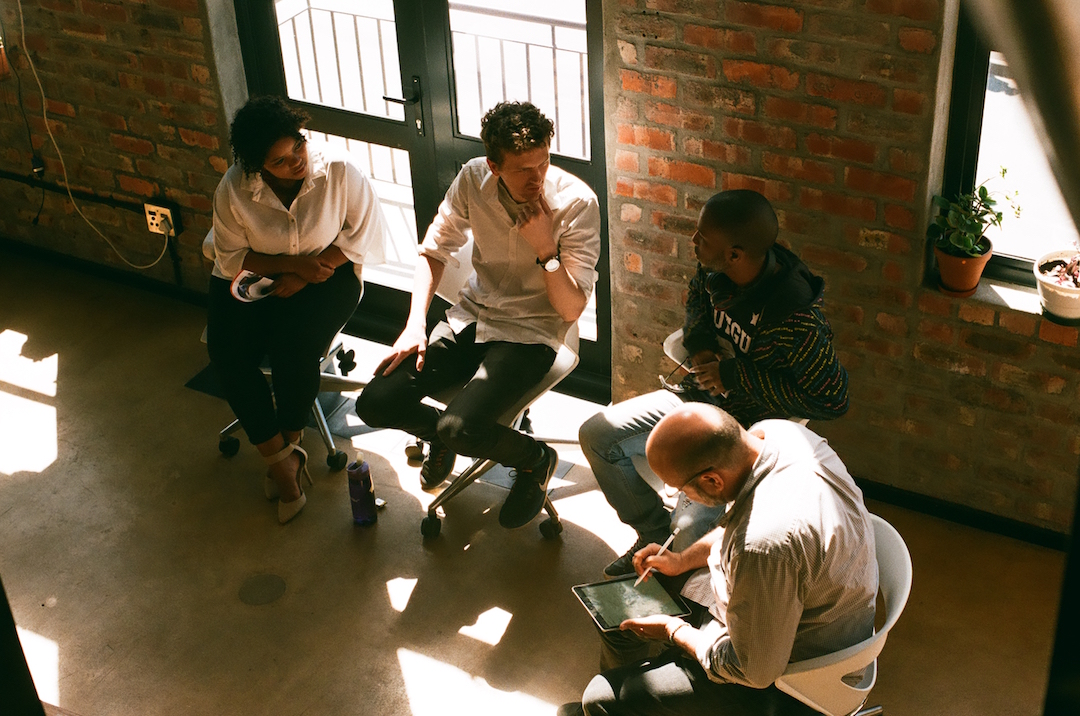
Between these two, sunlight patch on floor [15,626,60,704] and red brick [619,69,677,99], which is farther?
red brick [619,69,677,99]

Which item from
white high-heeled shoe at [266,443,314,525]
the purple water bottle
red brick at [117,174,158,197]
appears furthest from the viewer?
red brick at [117,174,158,197]

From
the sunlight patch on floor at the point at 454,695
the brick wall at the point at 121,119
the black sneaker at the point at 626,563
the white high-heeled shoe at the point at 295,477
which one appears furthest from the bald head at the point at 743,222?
the brick wall at the point at 121,119

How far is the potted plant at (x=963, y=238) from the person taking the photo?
3.02m

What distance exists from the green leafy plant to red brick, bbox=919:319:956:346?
0.82 feet

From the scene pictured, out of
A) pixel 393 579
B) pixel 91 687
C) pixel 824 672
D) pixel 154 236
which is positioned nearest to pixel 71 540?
pixel 91 687

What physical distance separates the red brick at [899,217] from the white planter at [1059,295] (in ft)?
1.19

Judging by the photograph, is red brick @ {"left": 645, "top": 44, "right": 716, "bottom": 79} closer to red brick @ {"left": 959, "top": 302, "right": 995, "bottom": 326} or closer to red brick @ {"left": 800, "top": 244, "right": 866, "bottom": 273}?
red brick @ {"left": 800, "top": 244, "right": 866, "bottom": 273}

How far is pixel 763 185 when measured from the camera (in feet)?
10.6

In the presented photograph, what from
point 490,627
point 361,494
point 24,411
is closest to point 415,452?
point 361,494

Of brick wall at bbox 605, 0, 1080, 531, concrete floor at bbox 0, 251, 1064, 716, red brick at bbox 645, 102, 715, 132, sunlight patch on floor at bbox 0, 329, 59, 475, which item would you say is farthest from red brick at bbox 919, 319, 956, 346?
sunlight patch on floor at bbox 0, 329, 59, 475

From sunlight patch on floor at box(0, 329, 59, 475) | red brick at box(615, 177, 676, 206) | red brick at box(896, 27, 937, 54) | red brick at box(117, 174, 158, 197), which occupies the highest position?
red brick at box(896, 27, 937, 54)

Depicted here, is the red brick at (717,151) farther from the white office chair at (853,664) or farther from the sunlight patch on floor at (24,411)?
the sunlight patch on floor at (24,411)

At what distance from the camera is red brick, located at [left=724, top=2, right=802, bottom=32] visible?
2.98 m

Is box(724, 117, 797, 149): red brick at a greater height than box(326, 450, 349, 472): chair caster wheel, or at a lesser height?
greater
